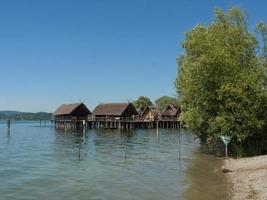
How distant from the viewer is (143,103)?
14538 cm

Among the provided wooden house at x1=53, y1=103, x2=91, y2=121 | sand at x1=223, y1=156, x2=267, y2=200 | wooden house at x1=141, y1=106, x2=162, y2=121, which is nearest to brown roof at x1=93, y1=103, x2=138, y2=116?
wooden house at x1=53, y1=103, x2=91, y2=121

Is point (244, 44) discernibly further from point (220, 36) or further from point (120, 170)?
point (120, 170)

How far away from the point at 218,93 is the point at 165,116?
68208mm

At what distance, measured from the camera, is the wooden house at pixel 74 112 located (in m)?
88.8

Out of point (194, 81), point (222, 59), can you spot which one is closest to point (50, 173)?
point (194, 81)

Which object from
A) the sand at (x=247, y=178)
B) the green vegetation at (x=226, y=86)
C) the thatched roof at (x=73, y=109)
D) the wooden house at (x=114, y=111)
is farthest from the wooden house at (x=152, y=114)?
the sand at (x=247, y=178)

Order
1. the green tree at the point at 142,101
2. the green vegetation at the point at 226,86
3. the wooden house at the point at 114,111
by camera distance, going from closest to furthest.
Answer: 1. the green vegetation at the point at 226,86
2. the wooden house at the point at 114,111
3. the green tree at the point at 142,101

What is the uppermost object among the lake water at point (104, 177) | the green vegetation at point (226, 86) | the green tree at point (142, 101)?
the green tree at point (142, 101)

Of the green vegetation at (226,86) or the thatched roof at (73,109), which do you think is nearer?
the green vegetation at (226,86)

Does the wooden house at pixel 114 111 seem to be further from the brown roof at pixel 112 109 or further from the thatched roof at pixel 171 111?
the thatched roof at pixel 171 111

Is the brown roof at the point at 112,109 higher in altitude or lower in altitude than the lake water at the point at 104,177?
higher

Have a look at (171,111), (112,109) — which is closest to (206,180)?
(112,109)

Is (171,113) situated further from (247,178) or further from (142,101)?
(247,178)

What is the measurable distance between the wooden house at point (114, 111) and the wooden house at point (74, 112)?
7.04 ft
